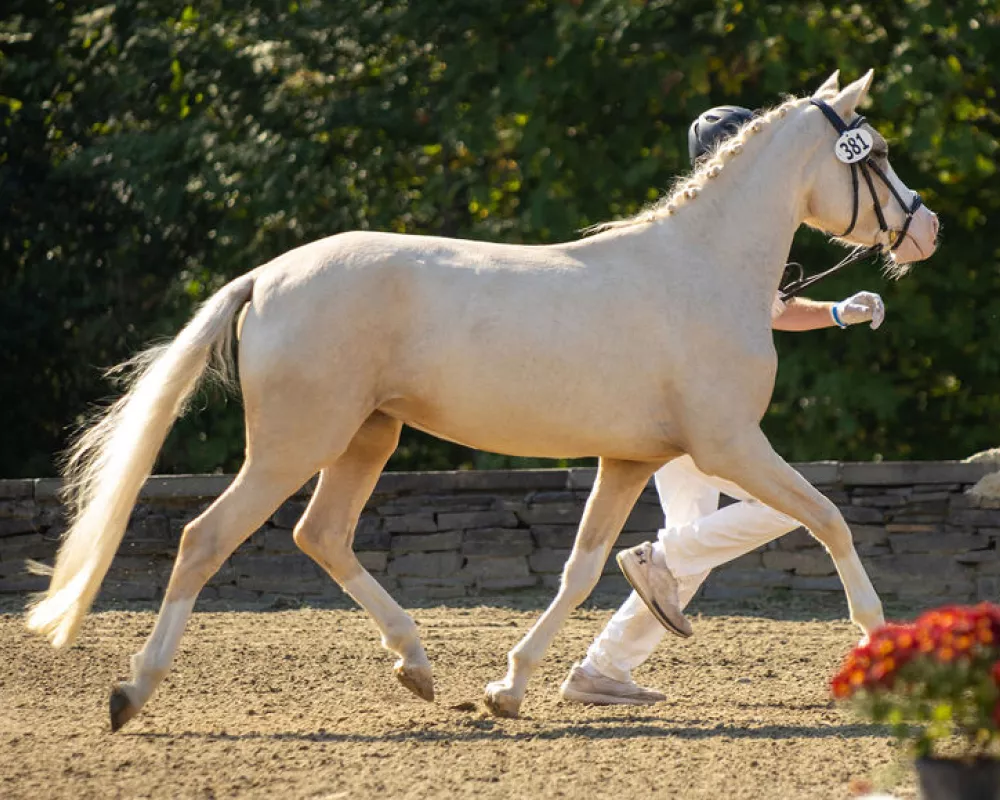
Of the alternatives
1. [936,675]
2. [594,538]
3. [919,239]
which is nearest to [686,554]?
[594,538]

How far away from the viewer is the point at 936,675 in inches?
129

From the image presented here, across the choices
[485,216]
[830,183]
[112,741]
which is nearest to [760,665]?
[830,183]

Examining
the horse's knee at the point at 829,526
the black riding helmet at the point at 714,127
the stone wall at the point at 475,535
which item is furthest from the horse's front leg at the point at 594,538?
the stone wall at the point at 475,535

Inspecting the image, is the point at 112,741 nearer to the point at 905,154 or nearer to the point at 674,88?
the point at 674,88

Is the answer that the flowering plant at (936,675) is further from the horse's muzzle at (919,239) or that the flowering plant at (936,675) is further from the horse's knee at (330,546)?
the horse's knee at (330,546)

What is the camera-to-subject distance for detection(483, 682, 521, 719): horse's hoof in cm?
523

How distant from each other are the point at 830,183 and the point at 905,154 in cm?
654

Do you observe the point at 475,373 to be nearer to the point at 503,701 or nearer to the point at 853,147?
the point at 503,701

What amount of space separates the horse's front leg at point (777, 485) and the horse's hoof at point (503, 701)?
104cm

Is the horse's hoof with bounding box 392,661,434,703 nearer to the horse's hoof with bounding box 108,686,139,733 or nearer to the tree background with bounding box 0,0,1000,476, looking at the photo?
the horse's hoof with bounding box 108,686,139,733

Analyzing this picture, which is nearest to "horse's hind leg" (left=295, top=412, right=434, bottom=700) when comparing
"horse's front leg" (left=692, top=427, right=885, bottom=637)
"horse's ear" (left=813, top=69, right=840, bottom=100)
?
"horse's front leg" (left=692, top=427, right=885, bottom=637)

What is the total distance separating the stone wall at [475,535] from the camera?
8812 millimetres

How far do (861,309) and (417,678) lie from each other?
2.09m

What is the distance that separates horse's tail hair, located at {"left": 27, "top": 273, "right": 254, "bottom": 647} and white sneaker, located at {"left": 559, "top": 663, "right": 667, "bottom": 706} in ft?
5.68
